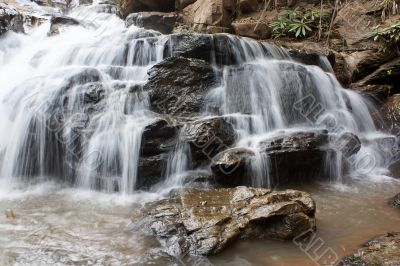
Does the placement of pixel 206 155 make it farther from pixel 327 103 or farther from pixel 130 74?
pixel 327 103

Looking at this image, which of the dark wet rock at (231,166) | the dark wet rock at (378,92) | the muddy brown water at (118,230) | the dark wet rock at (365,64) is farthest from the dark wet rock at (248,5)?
the muddy brown water at (118,230)

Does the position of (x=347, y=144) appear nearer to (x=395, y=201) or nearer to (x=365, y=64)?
(x=395, y=201)

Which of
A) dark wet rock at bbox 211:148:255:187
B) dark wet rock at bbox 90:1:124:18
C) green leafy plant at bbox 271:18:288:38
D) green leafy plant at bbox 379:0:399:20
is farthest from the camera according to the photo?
dark wet rock at bbox 90:1:124:18

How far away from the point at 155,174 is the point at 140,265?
250cm

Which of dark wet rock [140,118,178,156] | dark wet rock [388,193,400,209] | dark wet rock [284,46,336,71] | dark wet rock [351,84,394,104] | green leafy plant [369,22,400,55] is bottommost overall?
dark wet rock [388,193,400,209]

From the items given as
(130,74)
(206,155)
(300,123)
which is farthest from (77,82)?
(300,123)

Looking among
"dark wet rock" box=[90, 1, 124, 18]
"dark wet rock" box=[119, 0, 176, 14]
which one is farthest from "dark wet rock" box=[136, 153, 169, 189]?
"dark wet rock" box=[90, 1, 124, 18]

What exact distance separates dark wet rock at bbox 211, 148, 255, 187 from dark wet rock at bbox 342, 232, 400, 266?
2.26m

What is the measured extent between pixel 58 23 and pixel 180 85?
7.02 meters

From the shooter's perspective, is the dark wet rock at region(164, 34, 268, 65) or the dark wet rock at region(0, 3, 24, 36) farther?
the dark wet rock at region(0, 3, 24, 36)

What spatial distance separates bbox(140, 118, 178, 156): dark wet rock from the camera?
6180 mm

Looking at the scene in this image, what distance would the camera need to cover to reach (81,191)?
593 cm

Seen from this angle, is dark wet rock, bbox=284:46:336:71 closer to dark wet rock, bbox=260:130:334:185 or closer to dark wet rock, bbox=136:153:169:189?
Result: dark wet rock, bbox=260:130:334:185

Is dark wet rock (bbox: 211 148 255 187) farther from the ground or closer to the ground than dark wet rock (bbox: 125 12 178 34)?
closer to the ground
